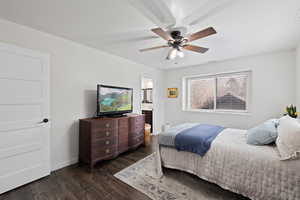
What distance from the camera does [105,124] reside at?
8.46ft

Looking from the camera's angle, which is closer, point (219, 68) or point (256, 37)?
point (256, 37)

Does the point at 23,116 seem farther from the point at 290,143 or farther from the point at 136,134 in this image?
the point at 290,143

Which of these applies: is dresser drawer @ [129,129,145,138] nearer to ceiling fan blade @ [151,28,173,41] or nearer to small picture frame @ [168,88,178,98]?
small picture frame @ [168,88,178,98]

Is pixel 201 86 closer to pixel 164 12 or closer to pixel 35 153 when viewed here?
pixel 164 12

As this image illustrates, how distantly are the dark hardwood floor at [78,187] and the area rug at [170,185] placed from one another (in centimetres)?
13

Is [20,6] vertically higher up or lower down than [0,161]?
higher up

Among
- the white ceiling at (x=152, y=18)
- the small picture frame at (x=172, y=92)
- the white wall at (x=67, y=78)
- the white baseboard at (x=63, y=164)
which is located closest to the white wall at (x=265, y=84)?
the white ceiling at (x=152, y=18)

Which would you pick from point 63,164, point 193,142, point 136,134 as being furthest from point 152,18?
point 63,164

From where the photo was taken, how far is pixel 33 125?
81.4 inches

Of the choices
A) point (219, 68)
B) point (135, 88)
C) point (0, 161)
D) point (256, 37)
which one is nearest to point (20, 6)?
point (0, 161)

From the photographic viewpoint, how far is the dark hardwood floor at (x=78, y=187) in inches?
68.6

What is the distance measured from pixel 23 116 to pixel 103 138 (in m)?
1.26

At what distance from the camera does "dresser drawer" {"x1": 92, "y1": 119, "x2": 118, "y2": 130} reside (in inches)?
96.4

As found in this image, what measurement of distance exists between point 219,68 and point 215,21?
227cm
